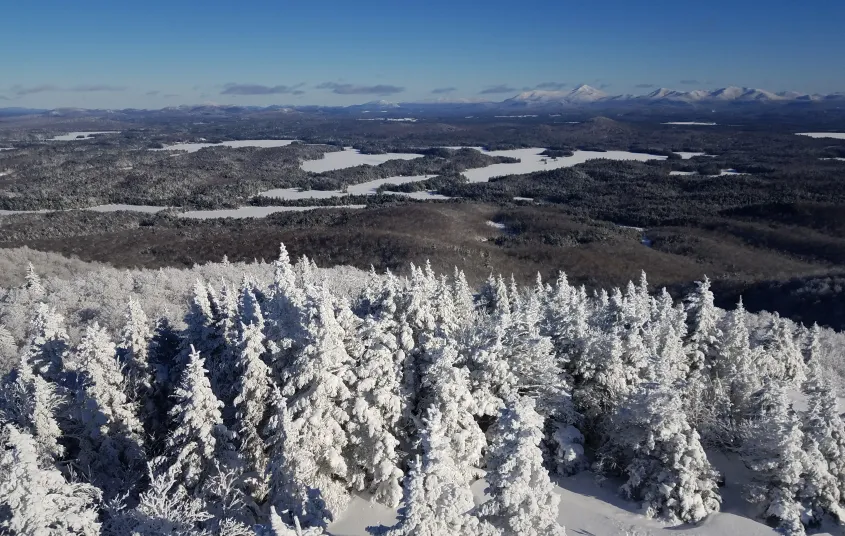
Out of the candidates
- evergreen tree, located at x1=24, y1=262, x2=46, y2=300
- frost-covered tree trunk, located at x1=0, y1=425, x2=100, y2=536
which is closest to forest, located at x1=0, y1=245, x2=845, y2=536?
frost-covered tree trunk, located at x1=0, y1=425, x2=100, y2=536

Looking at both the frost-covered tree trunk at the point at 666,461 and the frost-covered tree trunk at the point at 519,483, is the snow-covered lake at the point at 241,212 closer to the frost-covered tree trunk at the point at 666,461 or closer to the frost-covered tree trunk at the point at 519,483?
the frost-covered tree trunk at the point at 666,461

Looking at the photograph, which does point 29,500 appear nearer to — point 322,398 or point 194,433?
point 194,433

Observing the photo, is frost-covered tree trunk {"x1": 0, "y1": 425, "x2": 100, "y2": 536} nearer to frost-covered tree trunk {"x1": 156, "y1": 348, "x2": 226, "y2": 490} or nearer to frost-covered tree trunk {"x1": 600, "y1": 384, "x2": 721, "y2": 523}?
frost-covered tree trunk {"x1": 156, "y1": 348, "x2": 226, "y2": 490}

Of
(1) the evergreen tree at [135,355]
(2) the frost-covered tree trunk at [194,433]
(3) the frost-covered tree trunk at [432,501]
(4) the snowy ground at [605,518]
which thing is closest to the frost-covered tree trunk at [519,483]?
(3) the frost-covered tree trunk at [432,501]

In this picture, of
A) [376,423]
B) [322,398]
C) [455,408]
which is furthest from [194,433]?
[455,408]

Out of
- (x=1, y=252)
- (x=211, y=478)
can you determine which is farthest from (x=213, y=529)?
(x=1, y=252)

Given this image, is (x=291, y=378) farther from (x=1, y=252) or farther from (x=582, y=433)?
(x=1, y=252)
